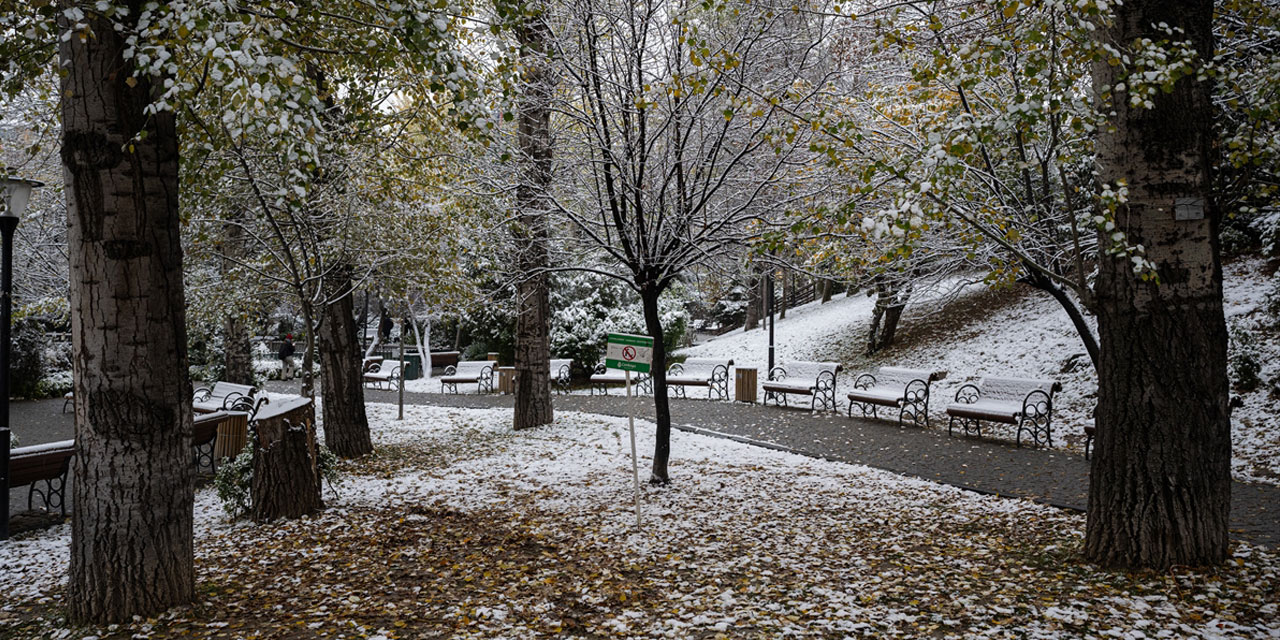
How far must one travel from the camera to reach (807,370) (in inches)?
570

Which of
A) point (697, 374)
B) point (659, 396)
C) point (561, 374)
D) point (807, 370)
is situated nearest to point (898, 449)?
point (659, 396)

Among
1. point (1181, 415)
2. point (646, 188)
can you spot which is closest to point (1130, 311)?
point (1181, 415)

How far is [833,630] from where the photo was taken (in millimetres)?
3879

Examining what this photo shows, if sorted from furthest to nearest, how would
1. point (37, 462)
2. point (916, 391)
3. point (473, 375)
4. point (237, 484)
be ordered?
point (473, 375) → point (916, 391) → point (37, 462) → point (237, 484)

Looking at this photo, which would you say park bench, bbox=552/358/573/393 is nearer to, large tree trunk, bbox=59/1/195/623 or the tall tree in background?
the tall tree in background

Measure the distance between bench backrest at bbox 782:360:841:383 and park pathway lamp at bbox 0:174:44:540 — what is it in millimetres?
11935

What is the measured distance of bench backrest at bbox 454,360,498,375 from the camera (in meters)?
18.7

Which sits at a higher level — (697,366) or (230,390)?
(697,366)

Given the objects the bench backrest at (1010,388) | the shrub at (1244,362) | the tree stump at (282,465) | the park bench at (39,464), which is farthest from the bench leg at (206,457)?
the shrub at (1244,362)

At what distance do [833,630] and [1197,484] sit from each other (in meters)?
2.51

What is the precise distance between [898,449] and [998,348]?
7.41 m

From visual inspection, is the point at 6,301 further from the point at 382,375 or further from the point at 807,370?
the point at 382,375

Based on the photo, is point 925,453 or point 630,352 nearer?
point 630,352

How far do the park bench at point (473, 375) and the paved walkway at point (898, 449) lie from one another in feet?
7.45
